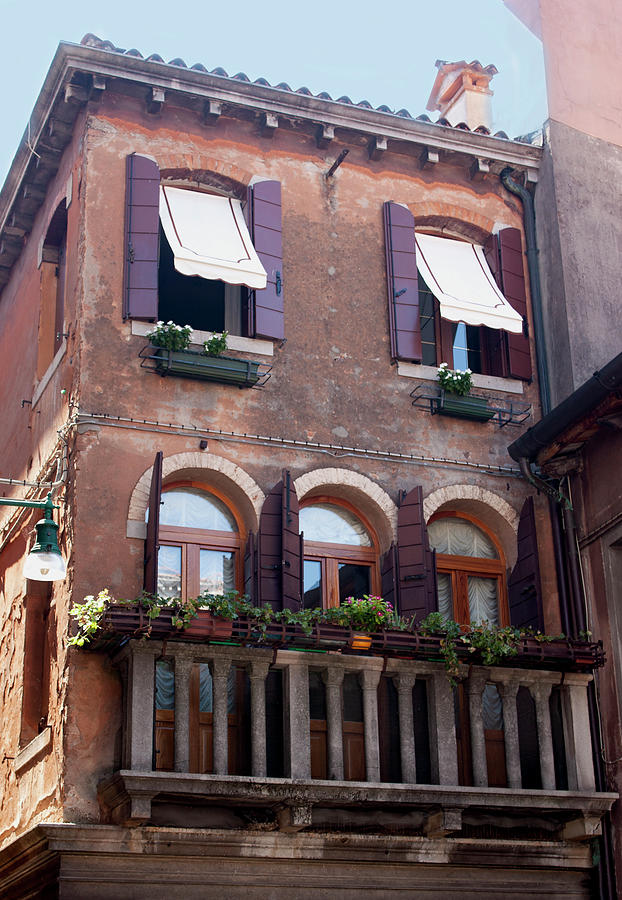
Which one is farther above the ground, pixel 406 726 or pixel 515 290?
pixel 515 290

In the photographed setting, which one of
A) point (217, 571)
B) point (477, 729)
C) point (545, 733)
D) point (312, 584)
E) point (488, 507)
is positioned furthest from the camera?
point (488, 507)

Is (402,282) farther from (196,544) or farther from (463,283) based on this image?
(196,544)

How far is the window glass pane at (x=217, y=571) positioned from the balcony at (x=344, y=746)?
896 millimetres

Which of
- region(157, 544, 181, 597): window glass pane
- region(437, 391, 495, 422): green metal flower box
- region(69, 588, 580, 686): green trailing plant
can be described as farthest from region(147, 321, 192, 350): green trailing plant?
region(437, 391, 495, 422): green metal flower box

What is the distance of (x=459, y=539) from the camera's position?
15.6m

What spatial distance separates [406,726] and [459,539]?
300 cm

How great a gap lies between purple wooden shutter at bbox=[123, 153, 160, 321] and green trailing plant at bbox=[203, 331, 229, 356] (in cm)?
63

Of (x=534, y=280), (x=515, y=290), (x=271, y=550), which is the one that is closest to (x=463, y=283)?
(x=515, y=290)

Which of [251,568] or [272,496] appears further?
[272,496]

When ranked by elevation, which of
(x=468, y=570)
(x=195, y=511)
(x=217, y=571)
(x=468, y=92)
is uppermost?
(x=468, y=92)

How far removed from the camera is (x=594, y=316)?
53.6ft

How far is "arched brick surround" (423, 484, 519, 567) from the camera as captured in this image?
15305mm

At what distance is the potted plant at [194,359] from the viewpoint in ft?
47.4

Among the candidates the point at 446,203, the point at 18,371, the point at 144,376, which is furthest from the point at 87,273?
the point at 446,203
